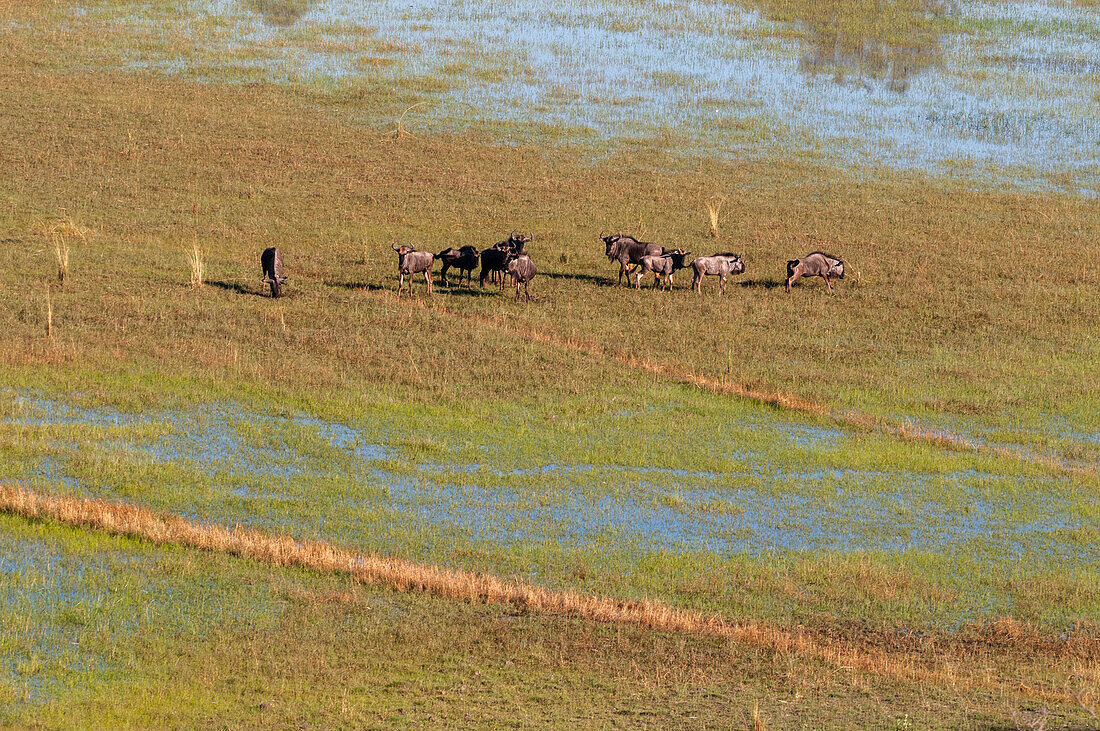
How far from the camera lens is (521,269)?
28656 mm

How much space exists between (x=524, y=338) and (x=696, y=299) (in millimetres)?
5288

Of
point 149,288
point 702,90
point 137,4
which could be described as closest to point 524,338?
point 149,288

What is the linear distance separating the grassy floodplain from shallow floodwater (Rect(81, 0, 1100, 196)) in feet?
3.14

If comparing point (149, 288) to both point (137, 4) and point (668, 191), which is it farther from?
point (137, 4)

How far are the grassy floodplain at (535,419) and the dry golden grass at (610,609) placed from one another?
12cm

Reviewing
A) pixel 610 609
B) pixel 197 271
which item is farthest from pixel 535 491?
pixel 197 271

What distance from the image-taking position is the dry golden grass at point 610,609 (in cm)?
1360

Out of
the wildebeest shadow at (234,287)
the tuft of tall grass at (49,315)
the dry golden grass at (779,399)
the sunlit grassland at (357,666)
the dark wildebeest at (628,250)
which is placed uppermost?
the dark wildebeest at (628,250)

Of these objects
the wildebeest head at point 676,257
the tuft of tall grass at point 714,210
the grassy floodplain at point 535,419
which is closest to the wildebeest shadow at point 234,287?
the grassy floodplain at point 535,419

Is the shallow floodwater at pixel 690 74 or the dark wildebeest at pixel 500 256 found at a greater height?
the shallow floodwater at pixel 690 74

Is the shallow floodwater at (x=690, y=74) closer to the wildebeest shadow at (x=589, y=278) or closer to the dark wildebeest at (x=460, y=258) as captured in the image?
the wildebeest shadow at (x=589, y=278)

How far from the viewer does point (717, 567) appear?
54.8 ft

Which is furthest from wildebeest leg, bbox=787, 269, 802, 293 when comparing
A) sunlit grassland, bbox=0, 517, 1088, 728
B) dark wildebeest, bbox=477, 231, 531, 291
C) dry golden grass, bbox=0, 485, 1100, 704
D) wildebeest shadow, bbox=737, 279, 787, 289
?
sunlit grassland, bbox=0, 517, 1088, 728

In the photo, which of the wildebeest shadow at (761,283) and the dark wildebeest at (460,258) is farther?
the wildebeest shadow at (761,283)
